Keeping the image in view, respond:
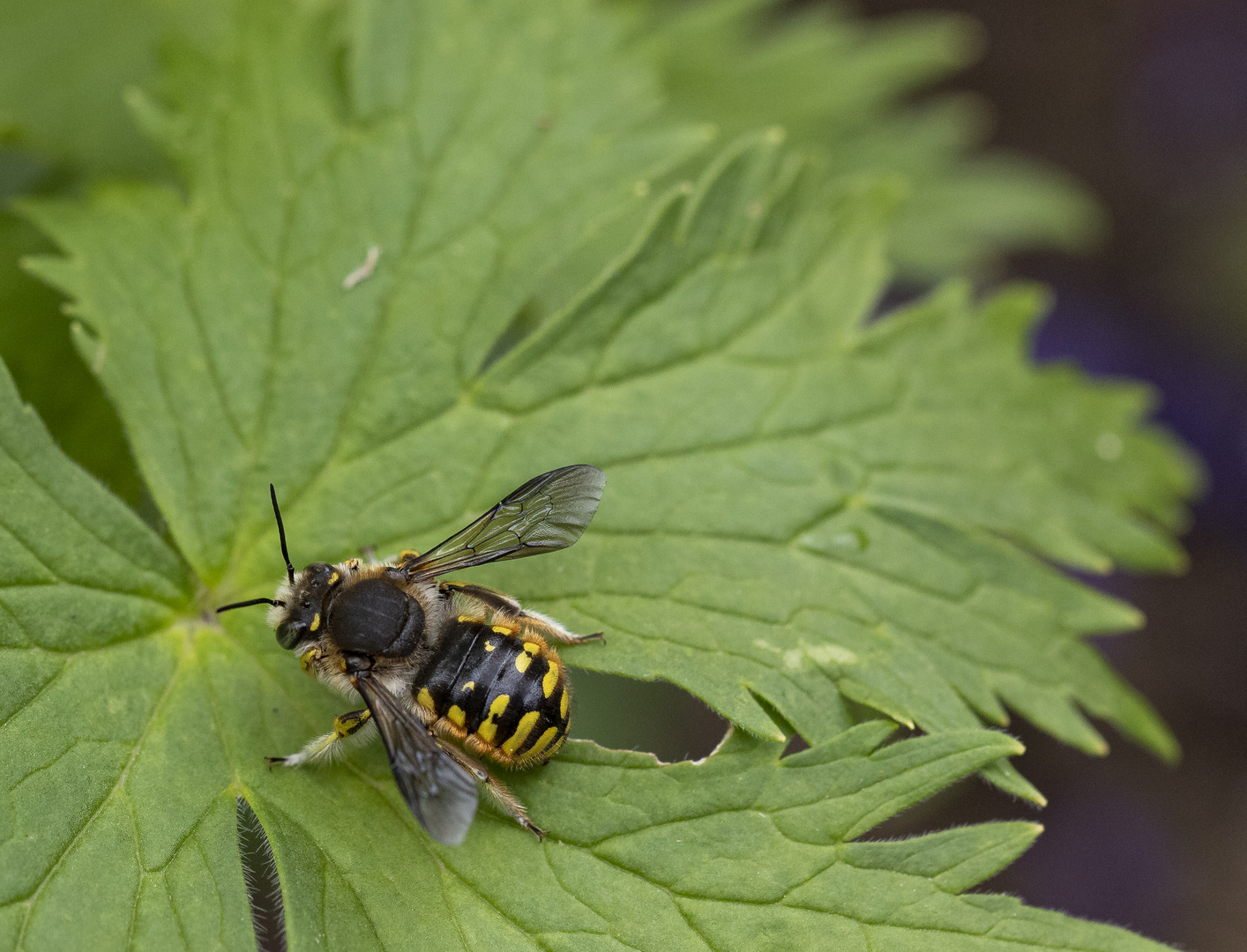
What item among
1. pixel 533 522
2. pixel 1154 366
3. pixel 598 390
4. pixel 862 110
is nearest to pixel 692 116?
pixel 862 110

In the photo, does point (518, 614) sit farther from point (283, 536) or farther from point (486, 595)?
point (283, 536)

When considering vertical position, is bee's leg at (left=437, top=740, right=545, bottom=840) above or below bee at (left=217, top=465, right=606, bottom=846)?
below

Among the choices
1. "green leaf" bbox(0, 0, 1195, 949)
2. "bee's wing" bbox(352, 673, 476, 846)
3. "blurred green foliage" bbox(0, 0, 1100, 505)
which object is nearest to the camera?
"bee's wing" bbox(352, 673, 476, 846)

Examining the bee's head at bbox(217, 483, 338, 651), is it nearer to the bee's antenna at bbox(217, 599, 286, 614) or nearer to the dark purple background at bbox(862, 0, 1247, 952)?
the bee's antenna at bbox(217, 599, 286, 614)

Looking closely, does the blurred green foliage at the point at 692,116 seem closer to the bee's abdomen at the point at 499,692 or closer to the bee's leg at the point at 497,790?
the bee's abdomen at the point at 499,692

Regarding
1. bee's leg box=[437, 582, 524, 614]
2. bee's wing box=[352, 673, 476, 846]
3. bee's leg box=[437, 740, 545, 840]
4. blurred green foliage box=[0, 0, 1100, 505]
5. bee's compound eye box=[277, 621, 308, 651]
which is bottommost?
bee's leg box=[437, 740, 545, 840]

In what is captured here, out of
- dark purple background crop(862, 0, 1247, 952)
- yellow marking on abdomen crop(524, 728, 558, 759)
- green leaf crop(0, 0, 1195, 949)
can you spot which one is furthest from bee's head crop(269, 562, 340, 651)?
dark purple background crop(862, 0, 1247, 952)
